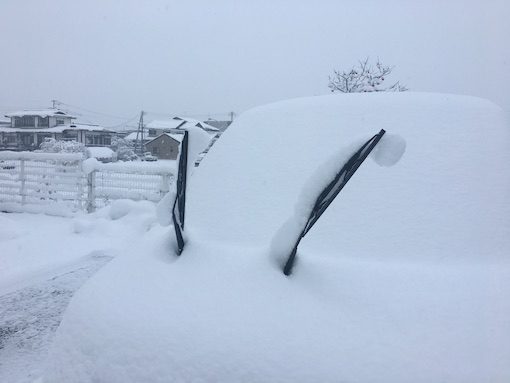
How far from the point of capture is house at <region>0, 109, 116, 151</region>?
40.6 metres

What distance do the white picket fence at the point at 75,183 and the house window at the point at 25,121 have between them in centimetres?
3688

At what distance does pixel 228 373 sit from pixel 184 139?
3.57 ft

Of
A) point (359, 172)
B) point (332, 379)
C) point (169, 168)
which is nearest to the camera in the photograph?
point (332, 379)

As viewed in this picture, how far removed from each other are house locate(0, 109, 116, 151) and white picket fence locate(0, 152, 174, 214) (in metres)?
32.1

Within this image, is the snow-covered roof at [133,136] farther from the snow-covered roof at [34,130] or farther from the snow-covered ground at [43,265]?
the snow-covered ground at [43,265]

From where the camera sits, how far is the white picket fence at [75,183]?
8.70 metres

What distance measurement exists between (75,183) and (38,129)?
37078 millimetres

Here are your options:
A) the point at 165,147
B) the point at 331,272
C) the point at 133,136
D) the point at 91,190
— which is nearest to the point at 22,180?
the point at 91,190

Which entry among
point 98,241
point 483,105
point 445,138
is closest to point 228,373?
point 445,138

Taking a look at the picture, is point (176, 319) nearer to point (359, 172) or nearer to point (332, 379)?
point (332, 379)

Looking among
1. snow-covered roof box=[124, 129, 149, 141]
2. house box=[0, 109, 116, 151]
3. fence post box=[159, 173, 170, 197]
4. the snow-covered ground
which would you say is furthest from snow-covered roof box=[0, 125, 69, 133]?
fence post box=[159, 173, 170, 197]

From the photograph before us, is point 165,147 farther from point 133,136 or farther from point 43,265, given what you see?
point 43,265

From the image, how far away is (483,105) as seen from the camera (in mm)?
2482

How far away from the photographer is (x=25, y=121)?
43.1 metres
